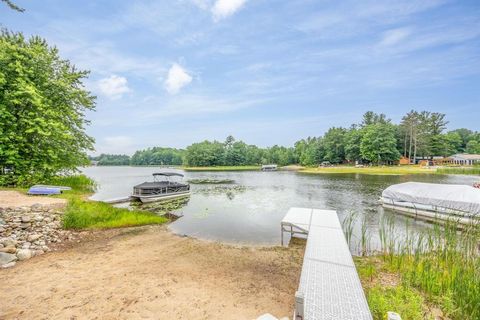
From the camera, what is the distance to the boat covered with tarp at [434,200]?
11.5 metres

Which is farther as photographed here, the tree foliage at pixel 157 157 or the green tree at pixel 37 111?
the tree foliage at pixel 157 157

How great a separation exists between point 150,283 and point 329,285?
13.1ft

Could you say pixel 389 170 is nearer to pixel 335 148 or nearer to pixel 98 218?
pixel 335 148

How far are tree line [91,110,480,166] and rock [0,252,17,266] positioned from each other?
69.5 meters

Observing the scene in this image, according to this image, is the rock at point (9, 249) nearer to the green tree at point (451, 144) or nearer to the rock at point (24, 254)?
the rock at point (24, 254)

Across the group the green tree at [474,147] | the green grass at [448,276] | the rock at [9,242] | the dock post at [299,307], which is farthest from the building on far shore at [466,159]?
the rock at [9,242]

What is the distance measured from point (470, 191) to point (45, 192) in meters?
23.3

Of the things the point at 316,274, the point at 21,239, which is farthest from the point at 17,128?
the point at 316,274

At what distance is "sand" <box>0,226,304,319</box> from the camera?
4.27 meters

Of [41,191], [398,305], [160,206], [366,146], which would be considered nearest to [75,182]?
[41,191]

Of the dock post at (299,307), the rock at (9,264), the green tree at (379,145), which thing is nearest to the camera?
the dock post at (299,307)

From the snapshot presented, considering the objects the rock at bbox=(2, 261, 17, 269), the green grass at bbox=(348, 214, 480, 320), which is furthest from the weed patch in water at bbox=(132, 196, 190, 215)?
the green grass at bbox=(348, 214, 480, 320)

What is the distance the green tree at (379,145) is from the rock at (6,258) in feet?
228

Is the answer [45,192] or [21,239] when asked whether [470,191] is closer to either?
[21,239]
